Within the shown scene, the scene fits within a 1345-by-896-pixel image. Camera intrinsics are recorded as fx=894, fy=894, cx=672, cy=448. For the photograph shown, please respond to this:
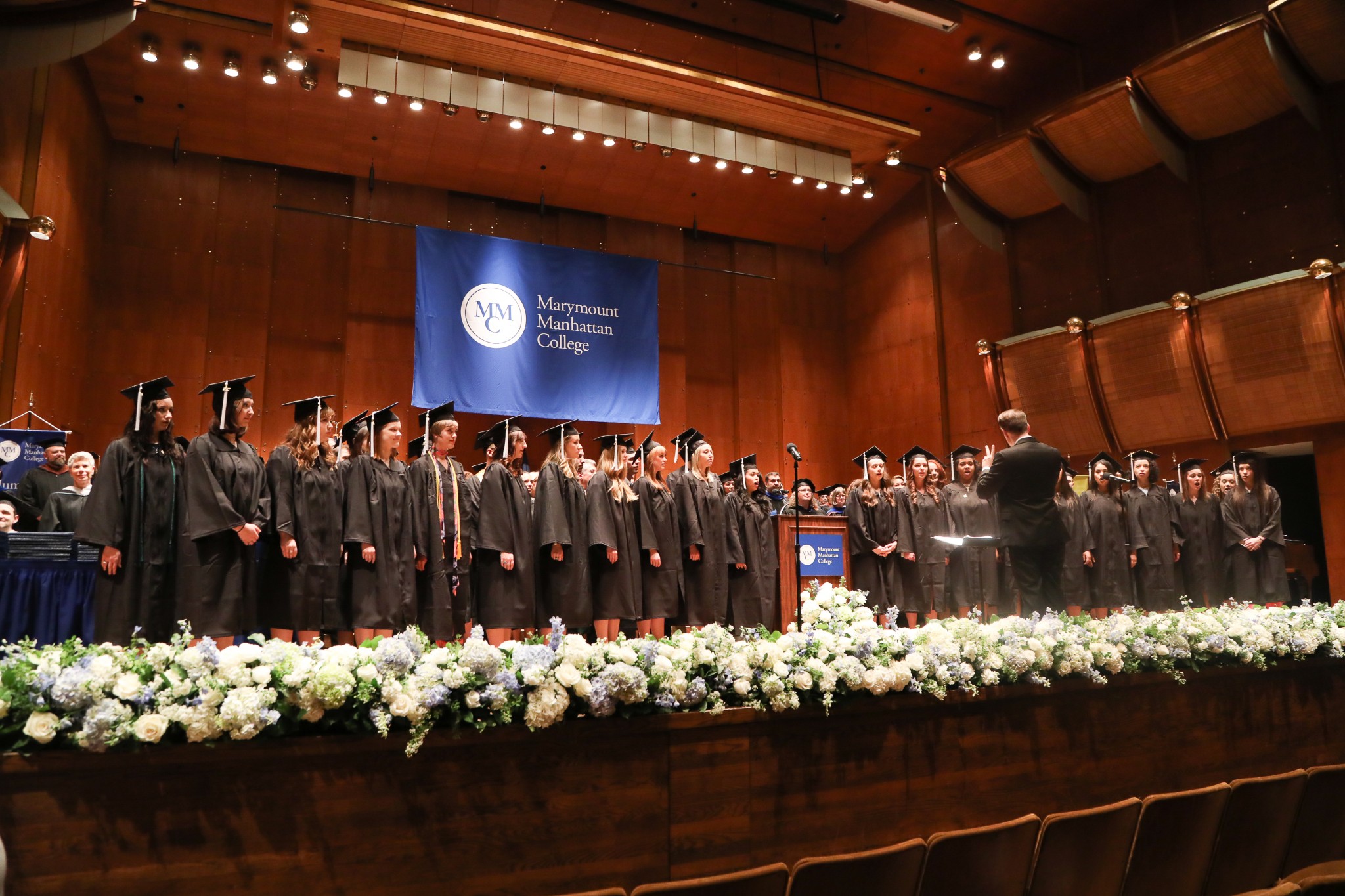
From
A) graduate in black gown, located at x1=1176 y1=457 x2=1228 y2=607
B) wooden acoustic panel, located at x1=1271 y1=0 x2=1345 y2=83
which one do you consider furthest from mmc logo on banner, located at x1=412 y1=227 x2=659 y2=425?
wooden acoustic panel, located at x1=1271 y1=0 x2=1345 y2=83

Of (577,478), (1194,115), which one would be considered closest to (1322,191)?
(1194,115)

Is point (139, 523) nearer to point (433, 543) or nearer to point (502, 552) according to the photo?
point (433, 543)

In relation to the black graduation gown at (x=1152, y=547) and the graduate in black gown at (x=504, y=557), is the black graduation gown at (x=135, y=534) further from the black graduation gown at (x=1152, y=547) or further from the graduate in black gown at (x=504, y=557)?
the black graduation gown at (x=1152, y=547)

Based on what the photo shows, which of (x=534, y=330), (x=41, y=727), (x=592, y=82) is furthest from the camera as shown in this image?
(x=534, y=330)

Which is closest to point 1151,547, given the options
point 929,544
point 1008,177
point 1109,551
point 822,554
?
point 1109,551

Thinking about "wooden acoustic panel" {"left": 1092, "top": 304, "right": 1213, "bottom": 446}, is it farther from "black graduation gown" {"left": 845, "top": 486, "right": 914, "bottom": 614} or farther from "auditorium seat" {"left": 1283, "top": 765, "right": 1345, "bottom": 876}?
"auditorium seat" {"left": 1283, "top": 765, "right": 1345, "bottom": 876}

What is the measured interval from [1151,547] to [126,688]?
853 centimetres

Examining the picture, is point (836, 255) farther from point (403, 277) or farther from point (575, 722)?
point (575, 722)

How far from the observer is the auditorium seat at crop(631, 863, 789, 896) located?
1717mm

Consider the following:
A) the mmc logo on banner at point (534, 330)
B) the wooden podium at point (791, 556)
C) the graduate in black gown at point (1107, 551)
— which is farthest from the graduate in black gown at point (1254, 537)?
the mmc logo on banner at point (534, 330)

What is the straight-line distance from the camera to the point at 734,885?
5.78ft

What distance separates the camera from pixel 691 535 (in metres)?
6.54

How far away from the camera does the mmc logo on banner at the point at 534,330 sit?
10539mm

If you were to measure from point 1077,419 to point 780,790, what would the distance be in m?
9.43
